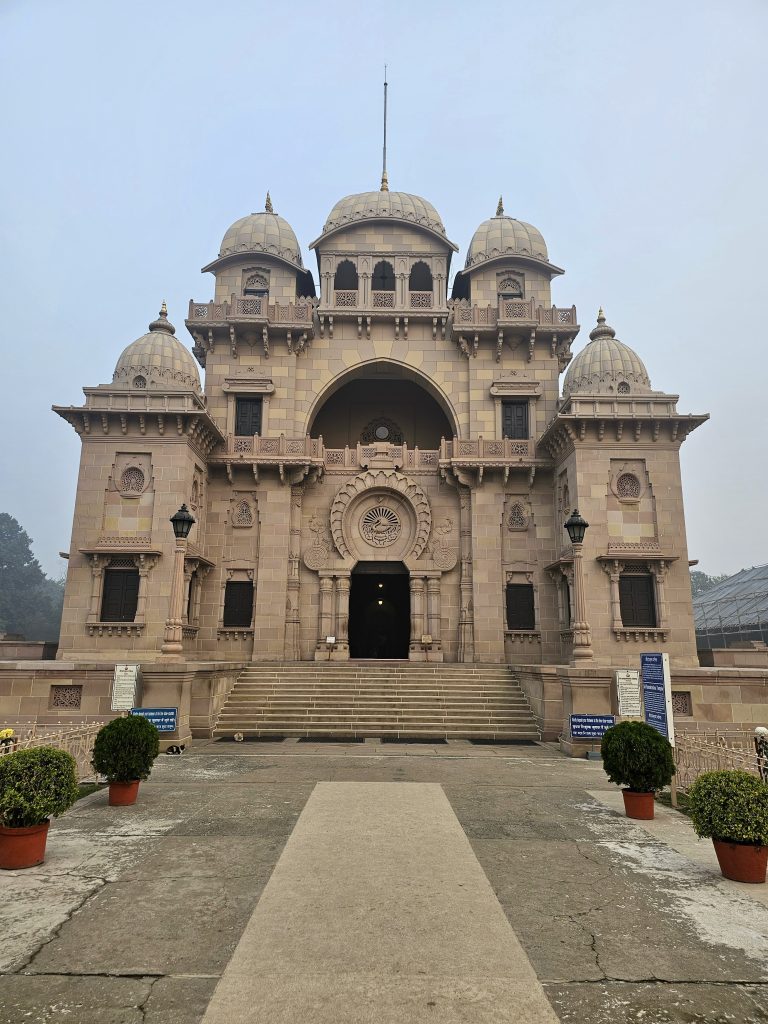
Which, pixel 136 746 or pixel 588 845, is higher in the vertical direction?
pixel 136 746

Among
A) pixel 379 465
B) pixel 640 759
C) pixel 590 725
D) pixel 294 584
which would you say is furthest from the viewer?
pixel 379 465

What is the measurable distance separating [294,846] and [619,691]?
1014cm

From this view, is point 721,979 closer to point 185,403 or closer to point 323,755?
point 323,755

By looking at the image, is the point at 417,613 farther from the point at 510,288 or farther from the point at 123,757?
the point at 123,757

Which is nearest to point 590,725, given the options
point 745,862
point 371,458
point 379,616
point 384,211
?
point 745,862

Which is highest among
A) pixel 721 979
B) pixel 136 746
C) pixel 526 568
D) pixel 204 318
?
pixel 204 318

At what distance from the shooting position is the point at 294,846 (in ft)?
23.1

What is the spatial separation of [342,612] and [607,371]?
572 inches

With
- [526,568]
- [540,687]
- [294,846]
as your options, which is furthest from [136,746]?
[526,568]

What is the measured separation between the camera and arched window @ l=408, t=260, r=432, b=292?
29.2 meters

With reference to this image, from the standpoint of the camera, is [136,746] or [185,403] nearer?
[136,746]

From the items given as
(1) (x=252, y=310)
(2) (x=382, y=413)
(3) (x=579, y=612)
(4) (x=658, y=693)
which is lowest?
(4) (x=658, y=693)

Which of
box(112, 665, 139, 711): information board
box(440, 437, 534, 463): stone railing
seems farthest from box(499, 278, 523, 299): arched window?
box(112, 665, 139, 711): information board

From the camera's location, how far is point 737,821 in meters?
6.06
